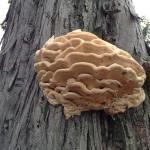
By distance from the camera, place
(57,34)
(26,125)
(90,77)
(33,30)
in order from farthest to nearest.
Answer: (33,30) < (57,34) < (26,125) < (90,77)

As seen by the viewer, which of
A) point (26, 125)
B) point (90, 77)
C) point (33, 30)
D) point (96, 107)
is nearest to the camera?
point (90, 77)

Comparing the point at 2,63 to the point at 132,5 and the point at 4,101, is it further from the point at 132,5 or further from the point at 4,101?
the point at 132,5

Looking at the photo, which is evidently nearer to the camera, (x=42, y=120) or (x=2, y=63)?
(x=42, y=120)

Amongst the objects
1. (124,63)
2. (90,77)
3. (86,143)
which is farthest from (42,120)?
(124,63)

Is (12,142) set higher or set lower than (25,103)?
lower

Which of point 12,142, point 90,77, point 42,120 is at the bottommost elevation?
point 12,142

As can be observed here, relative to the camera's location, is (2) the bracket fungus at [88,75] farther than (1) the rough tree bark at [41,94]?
No
